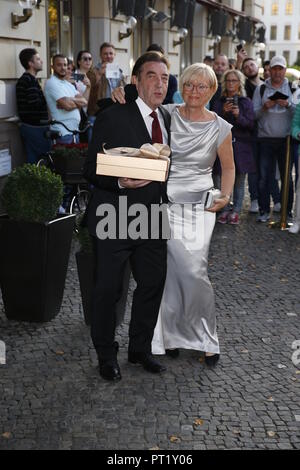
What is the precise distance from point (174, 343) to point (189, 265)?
0.59 metres

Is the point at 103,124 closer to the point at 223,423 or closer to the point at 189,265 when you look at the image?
the point at 189,265

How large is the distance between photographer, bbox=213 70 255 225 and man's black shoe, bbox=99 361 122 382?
5.36 m

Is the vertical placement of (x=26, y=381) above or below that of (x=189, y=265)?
below

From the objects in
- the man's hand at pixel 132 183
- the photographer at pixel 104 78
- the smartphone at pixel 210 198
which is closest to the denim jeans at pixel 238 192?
the photographer at pixel 104 78

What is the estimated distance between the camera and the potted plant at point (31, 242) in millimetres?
5488

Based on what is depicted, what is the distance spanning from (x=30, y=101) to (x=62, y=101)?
0.41m

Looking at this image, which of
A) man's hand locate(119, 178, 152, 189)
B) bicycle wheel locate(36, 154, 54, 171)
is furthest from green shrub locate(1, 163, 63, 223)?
bicycle wheel locate(36, 154, 54, 171)

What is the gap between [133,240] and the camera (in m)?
4.49

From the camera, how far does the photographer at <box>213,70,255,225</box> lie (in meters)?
9.25

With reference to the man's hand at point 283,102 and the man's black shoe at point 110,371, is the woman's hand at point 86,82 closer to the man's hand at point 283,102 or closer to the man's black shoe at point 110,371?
the man's hand at point 283,102

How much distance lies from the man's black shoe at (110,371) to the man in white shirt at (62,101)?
501cm
